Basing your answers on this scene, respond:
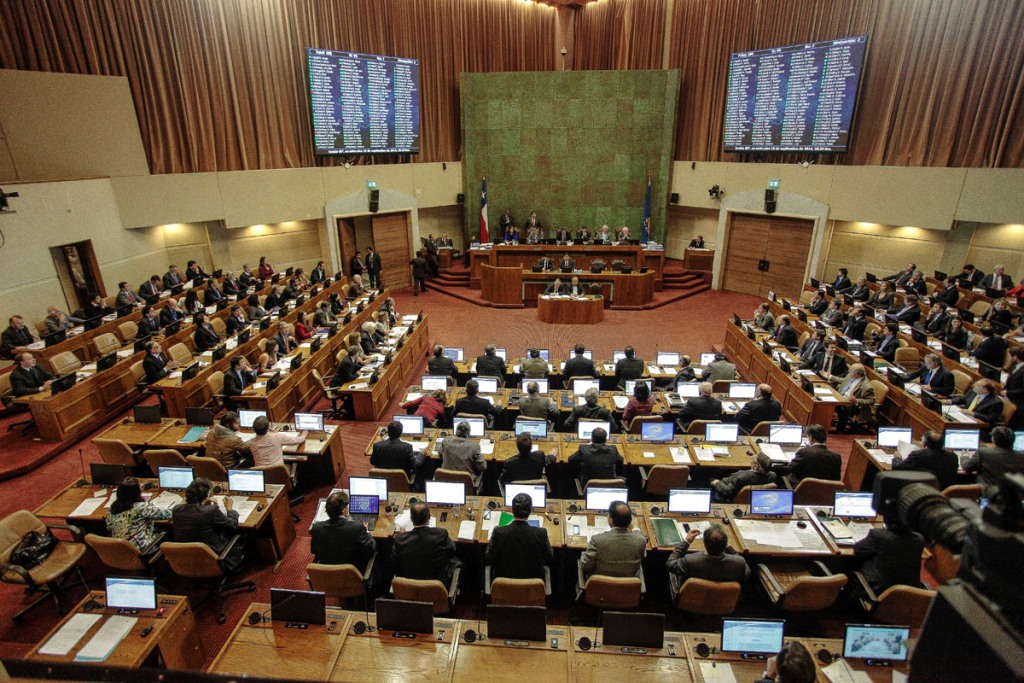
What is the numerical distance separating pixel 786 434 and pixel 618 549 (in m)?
3.37

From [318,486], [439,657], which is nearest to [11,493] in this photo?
[318,486]

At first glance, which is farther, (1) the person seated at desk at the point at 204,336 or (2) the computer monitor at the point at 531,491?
(1) the person seated at desk at the point at 204,336

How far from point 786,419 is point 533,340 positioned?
230 inches

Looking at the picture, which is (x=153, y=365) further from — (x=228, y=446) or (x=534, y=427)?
(x=534, y=427)

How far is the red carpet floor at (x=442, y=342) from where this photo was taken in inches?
202

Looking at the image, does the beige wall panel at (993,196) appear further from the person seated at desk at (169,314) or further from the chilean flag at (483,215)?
the person seated at desk at (169,314)

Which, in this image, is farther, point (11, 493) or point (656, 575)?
point (11, 493)

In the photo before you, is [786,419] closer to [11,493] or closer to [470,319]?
[470,319]

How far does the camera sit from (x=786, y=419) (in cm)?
914

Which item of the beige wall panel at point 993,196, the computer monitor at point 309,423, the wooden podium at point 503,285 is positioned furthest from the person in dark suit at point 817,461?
the wooden podium at point 503,285

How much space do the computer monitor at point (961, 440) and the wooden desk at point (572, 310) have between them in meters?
8.50

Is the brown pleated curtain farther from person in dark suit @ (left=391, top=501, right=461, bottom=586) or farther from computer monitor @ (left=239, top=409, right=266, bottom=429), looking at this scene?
person in dark suit @ (left=391, top=501, right=461, bottom=586)

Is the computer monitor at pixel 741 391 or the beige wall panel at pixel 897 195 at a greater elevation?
the beige wall panel at pixel 897 195

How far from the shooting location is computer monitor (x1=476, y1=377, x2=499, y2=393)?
8.39 m
